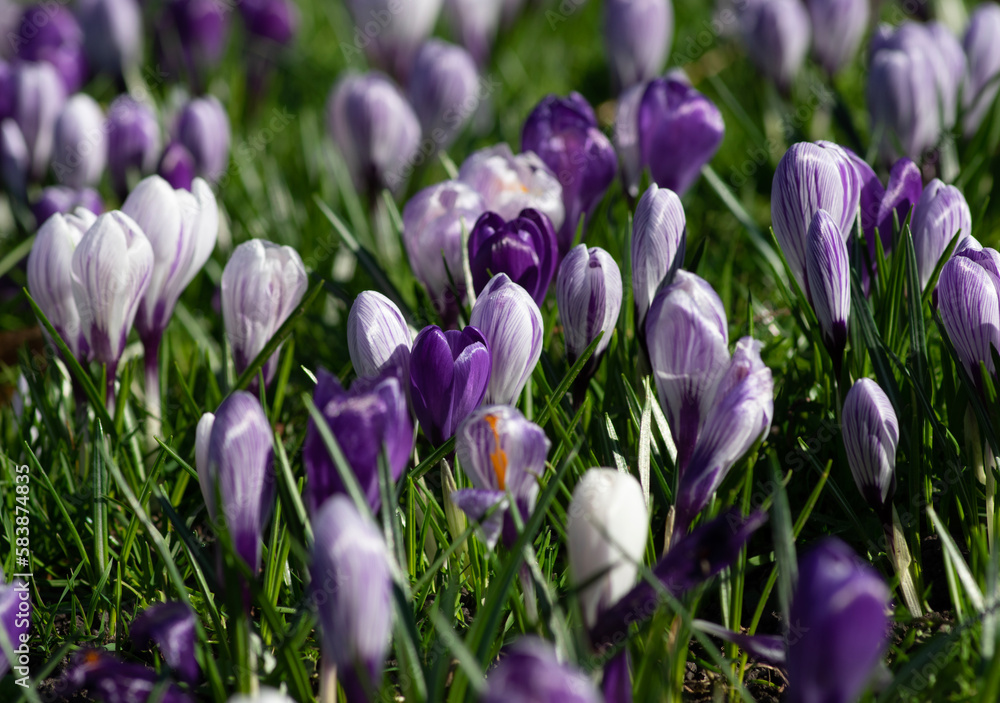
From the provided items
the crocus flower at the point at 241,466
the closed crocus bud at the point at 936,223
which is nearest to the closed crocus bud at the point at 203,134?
the crocus flower at the point at 241,466

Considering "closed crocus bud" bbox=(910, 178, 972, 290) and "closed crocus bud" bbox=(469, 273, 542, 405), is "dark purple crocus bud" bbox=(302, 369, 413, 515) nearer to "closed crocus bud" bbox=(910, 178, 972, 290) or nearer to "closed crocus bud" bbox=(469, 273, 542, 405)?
"closed crocus bud" bbox=(469, 273, 542, 405)

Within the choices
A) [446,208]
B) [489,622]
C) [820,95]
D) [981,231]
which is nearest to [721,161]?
[820,95]

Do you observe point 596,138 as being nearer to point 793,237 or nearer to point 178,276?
point 793,237

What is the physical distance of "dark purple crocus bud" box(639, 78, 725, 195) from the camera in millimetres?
2002

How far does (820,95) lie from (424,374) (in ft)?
7.48

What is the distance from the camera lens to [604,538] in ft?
3.37

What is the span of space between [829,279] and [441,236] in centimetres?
72

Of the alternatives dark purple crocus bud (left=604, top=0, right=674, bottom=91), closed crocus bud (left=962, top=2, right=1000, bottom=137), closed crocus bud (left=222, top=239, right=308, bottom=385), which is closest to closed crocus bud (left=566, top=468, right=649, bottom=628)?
closed crocus bud (left=222, top=239, right=308, bottom=385)

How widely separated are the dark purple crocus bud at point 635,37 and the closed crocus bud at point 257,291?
1966mm

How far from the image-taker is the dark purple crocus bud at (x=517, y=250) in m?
1.58

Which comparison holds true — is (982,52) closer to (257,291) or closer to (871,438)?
(871,438)

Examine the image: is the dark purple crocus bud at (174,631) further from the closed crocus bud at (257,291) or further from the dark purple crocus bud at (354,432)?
the closed crocus bud at (257,291)

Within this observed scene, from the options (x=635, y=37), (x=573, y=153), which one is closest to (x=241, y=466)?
(x=573, y=153)

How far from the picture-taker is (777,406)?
1.73 meters
